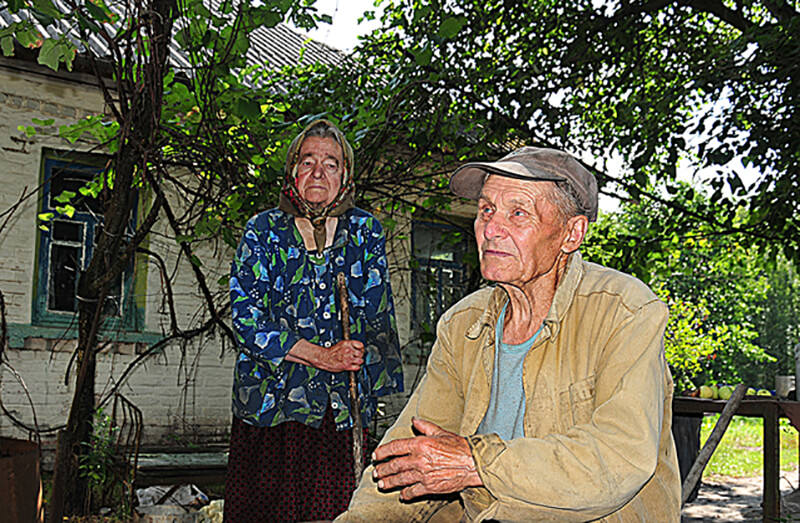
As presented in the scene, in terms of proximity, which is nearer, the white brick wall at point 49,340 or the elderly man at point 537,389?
the elderly man at point 537,389

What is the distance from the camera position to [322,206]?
3047 millimetres

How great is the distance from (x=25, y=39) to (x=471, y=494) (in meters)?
2.27

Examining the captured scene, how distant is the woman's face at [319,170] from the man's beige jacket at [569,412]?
45.9 inches

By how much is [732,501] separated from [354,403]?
6.44 metres

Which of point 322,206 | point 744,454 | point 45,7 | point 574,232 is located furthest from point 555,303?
point 744,454

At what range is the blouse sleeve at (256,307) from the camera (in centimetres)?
279

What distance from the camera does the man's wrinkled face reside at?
180cm

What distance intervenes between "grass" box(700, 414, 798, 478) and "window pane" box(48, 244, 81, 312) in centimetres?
710

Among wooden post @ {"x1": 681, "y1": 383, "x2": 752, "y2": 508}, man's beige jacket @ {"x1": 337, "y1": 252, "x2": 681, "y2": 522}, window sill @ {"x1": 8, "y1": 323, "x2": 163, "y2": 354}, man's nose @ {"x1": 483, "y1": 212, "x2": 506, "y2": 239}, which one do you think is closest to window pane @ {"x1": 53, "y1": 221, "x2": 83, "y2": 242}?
window sill @ {"x1": 8, "y1": 323, "x2": 163, "y2": 354}

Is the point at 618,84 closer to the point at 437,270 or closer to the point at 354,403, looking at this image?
the point at 437,270

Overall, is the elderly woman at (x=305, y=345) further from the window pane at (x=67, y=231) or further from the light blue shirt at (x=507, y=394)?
the window pane at (x=67, y=231)

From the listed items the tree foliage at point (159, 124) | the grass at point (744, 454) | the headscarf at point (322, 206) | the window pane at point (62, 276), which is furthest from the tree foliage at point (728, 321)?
the headscarf at point (322, 206)

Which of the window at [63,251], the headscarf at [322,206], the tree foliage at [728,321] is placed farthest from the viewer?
the tree foliage at [728,321]

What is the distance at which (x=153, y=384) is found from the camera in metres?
8.00
